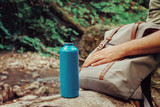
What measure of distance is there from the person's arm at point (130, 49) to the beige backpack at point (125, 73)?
40mm

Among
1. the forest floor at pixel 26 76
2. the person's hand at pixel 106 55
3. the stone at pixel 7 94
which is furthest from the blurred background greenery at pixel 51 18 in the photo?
the person's hand at pixel 106 55

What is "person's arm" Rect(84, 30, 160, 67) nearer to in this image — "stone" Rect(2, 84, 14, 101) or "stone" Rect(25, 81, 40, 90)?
"stone" Rect(2, 84, 14, 101)

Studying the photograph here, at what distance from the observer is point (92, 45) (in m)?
4.79

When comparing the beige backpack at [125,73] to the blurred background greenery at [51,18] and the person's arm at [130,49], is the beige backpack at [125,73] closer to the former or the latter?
the person's arm at [130,49]

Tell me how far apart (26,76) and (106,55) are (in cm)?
315

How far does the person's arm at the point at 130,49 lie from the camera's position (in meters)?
1.21

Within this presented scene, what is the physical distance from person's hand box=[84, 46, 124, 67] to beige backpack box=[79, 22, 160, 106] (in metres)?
0.04

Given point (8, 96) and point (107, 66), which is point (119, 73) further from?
point (8, 96)

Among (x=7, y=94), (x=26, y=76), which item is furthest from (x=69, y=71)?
(x=26, y=76)

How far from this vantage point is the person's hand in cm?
127

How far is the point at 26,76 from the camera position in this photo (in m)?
4.08

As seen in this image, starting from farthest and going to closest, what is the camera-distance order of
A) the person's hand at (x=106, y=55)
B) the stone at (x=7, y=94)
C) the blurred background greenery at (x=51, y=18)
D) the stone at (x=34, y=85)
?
the blurred background greenery at (x=51, y=18) < the stone at (x=34, y=85) < the stone at (x=7, y=94) < the person's hand at (x=106, y=55)

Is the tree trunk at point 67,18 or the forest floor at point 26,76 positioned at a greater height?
the tree trunk at point 67,18

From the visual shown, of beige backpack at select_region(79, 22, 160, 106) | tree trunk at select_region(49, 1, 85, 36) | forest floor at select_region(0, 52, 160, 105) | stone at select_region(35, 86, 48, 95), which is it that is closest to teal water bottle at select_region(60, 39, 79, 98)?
beige backpack at select_region(79, 22, 160, 106)
